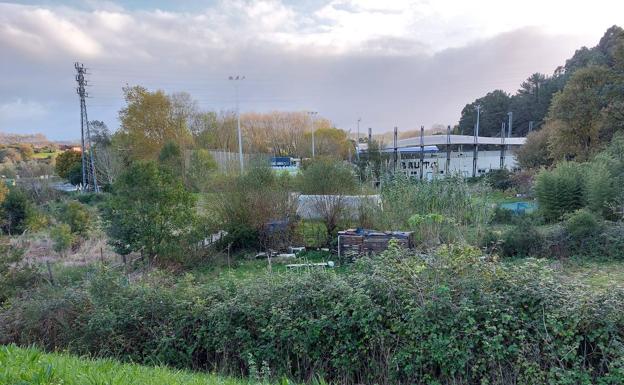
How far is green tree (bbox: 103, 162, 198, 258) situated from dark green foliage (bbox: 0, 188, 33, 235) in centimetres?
857

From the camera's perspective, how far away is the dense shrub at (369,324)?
129 inches

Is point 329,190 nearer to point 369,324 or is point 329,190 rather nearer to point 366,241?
point 366,241

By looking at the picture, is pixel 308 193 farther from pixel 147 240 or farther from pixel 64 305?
pixel 64 305

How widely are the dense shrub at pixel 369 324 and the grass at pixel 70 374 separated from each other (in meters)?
0.69

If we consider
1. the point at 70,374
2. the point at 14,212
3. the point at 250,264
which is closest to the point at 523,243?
the point at 250,264

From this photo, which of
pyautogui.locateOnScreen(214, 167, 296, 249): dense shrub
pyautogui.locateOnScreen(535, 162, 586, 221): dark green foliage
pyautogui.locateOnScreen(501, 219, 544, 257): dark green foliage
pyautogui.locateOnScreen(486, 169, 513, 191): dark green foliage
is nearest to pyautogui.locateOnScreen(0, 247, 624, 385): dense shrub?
pyautogui.locateOnScreen(501, 219, 544, 257): dark green foliage

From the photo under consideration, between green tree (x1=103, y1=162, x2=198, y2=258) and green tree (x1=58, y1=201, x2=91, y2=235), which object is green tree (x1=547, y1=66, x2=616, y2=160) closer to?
green tree (x1=103, y1=162, x2=198, y2=258)

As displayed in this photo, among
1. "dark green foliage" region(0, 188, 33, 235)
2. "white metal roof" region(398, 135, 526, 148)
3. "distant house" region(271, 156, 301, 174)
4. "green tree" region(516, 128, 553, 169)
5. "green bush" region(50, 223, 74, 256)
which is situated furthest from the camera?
"white metal roof" region(398, 135, 526, 148)

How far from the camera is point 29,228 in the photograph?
45.9 feet

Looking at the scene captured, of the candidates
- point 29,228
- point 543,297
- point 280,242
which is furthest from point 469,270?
point 29,228

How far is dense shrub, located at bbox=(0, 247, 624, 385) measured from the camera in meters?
3.29

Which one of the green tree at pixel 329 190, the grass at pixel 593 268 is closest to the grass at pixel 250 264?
the green tree at pixel 329 190

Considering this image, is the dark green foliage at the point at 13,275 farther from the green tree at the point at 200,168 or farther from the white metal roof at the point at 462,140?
the white metal roof at the point at 462,140

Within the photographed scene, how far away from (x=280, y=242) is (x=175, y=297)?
674 centimetres
